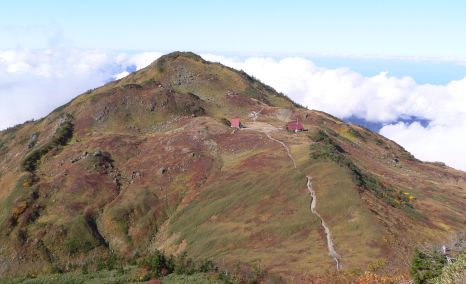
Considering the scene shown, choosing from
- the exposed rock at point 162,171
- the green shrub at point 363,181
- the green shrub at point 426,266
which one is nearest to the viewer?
the green shrub at point 426,266

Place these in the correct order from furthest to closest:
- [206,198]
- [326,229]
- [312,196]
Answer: [206,198] < [312,196] < [326,229]

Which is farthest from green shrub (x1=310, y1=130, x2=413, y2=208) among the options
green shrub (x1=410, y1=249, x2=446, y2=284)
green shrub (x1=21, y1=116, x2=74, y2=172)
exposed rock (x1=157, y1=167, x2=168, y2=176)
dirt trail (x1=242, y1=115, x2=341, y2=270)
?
green shrub (x1=21, y1=116, x2=74, y2=172)

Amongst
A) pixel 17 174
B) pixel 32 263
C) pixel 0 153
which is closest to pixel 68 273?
pixel 32 263

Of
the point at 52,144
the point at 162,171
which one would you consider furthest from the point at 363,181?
the point at 52,144

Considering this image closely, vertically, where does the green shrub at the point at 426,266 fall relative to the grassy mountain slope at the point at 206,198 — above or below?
above

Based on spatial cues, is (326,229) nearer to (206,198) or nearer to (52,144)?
(206,198)

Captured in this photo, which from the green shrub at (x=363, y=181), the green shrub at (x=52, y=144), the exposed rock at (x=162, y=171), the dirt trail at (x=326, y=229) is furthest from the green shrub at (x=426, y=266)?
the green shrub at (x=52, y=144)

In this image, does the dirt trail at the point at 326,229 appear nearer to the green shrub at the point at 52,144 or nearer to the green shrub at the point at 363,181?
the green shrub at the point at 363,181

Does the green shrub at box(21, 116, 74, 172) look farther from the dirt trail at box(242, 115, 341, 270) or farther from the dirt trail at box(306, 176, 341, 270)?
the dirt trail at box(306, 176, 341, 270)

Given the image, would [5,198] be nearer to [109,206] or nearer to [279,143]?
[109,206]

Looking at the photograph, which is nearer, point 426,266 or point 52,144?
point 426,266
